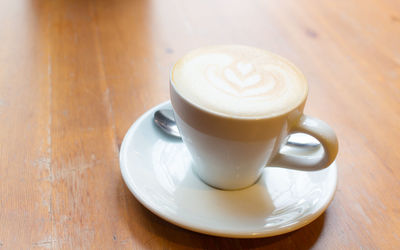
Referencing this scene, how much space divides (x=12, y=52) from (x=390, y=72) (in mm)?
707

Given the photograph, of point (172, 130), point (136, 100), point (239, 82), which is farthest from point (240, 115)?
point (136, 100)

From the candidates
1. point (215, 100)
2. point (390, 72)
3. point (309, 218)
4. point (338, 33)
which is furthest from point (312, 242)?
point (338, 33)

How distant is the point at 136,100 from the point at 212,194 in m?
0.24

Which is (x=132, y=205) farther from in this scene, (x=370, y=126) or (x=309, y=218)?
(x=370, y=126)

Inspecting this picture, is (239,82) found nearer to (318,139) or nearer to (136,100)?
(318,139)

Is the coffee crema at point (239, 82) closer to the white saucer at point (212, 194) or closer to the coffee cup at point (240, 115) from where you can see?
the coffee cup at point (240, 115)

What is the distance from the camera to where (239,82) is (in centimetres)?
45

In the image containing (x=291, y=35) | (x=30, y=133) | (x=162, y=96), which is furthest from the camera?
(x=291, y=35)

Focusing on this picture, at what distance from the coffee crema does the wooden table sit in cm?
15

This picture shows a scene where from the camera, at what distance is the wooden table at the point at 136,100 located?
0.44m

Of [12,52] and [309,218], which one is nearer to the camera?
[309,218]

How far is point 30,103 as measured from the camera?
0.61 metres

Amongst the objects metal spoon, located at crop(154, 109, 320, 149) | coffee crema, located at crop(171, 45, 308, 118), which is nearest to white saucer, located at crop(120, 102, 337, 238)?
metal spoon, located at crop(154, 109, 320, 149)

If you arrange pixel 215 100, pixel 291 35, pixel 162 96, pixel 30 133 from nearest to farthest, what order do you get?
1. pixel 215 100
2. pixel 30 133
3. pixel 162 96
4. pixel 291 35
